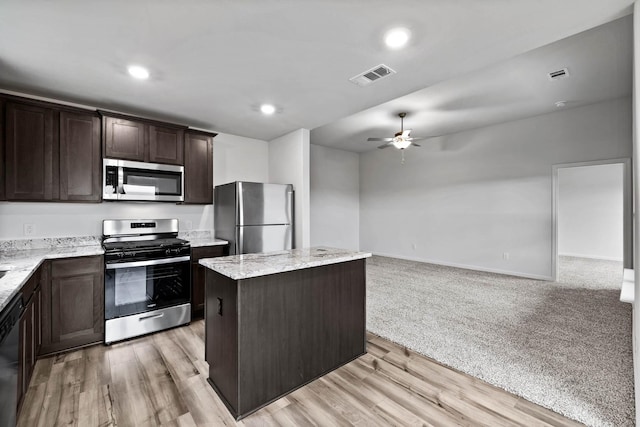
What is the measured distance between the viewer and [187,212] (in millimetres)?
4039

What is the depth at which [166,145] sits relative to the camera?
3.47 metres

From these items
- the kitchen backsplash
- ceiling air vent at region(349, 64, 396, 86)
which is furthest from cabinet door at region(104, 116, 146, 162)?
ceiling air vent at region(349, 64, 396, 86)

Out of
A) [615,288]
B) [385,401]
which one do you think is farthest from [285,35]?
[615,288]

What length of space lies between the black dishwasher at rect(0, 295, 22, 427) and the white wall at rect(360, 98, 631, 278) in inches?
253

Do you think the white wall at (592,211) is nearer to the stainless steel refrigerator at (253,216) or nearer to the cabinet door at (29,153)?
the stainless steel refrigerator at (253,216)

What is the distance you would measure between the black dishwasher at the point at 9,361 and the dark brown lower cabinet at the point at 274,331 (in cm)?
100

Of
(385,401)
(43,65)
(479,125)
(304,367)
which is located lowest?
(385,401)

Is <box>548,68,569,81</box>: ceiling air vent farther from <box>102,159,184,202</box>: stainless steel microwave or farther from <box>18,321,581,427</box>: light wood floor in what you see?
<box>102,159,184,202</box>: stainless steel microwave

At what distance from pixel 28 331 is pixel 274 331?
5.71ft

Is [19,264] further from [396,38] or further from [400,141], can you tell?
[400,141]

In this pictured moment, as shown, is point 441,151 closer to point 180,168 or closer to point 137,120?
point 180,168

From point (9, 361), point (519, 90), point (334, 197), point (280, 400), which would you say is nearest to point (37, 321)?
point (9, 361)

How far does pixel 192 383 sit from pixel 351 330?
132 cm

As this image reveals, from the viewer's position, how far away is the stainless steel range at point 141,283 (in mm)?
2748
